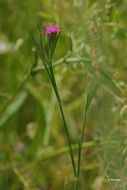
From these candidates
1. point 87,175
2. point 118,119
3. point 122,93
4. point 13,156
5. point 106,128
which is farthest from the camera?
point 87,175

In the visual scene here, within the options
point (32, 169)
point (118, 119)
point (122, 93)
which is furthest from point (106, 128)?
point (32, 169)

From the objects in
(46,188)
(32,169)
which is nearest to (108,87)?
(32,169)

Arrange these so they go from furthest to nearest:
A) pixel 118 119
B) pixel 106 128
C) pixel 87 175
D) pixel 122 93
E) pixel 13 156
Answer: pixel 87 175, pixel 13 156, pixel 122 93, pixel 118 119, pixel 106 128

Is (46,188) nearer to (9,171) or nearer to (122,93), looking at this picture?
(9,171)

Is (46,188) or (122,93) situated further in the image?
(46,188)

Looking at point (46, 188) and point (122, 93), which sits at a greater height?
point (122, 93)

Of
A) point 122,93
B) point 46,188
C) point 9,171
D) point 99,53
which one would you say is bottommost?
point 46,188
